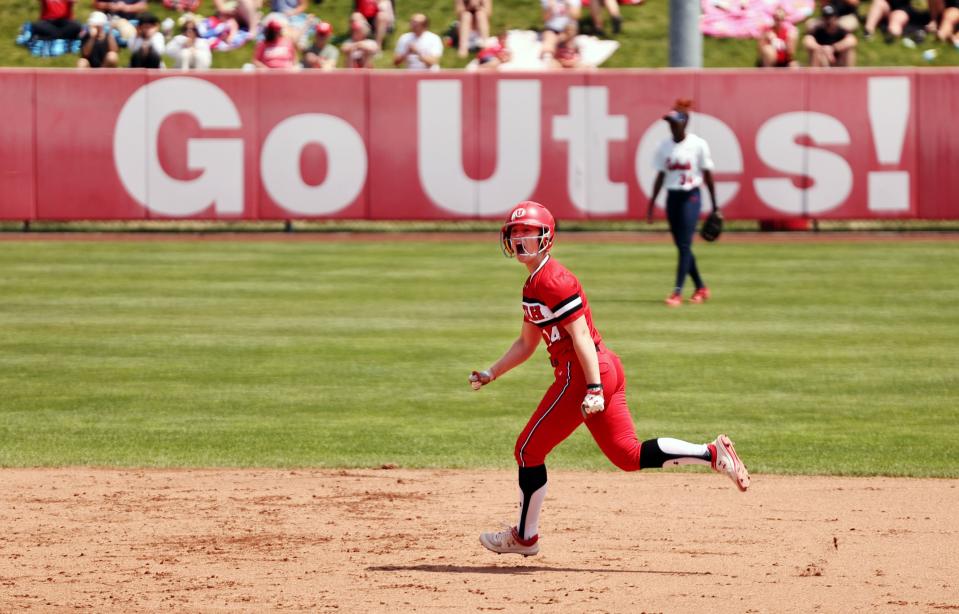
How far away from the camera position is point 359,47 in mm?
26719

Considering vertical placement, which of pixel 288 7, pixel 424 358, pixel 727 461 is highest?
pixel 288 7

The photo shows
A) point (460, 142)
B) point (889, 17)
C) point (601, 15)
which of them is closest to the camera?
point (460, 142)

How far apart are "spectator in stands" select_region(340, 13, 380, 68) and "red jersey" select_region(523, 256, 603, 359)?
19765 mm

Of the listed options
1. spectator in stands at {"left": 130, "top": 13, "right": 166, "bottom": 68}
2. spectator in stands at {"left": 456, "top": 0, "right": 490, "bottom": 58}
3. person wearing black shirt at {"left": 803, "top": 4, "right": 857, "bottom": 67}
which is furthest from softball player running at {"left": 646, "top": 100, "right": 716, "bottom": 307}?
spectator in stands at {"left": 456, "top": 0, "right": 490, "bottom": 58}

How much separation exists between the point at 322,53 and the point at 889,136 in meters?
9.75

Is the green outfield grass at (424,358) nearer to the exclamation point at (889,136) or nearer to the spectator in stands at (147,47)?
the exclamation point at (889,136)

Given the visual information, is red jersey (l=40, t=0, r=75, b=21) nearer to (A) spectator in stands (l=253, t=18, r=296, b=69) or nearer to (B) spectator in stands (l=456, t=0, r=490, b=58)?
(A) spectator in stands (l=253, t=18, r=296, b=69)

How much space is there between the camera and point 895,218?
25188 millimetres

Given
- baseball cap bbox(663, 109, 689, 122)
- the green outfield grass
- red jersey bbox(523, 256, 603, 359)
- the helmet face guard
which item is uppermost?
baseball cap bbox(663, 109, 689, 122)

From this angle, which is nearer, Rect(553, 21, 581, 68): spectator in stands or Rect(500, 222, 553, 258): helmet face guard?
Rect(500, 222, 553, 258): helmet face guard

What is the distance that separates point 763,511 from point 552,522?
1.29 meters

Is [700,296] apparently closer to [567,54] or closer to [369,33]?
[567,54]

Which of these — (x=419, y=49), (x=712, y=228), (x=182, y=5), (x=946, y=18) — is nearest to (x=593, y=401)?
(x=712, y=228)

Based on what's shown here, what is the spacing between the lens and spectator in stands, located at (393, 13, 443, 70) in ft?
87.6
